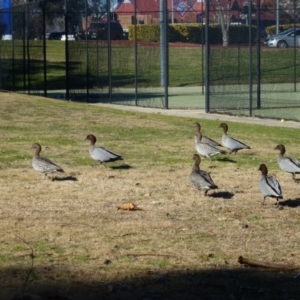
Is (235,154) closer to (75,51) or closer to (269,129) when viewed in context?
(269,129)

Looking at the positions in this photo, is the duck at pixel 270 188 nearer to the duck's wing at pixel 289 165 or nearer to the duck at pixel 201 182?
the duck at pixel 201 182

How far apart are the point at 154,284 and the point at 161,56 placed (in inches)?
740

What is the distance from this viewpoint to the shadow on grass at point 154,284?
22.0 ft

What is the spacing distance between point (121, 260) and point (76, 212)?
1.95m

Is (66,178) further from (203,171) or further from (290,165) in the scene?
(290,165)

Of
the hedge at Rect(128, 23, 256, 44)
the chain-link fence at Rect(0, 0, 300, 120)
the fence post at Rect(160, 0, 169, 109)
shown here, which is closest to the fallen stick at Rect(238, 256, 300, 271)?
the chain-link fence at Rect(0, 0, 300, 120)

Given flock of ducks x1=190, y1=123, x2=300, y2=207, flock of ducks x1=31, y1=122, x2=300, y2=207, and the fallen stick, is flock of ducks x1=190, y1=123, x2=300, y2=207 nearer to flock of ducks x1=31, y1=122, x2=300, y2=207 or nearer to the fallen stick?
flock of ducks x1=31, y1=122, x2=300, y2=207

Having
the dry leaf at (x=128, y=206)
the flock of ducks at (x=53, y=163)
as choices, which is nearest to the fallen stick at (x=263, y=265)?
the dry leaf at (x=128, y=206)

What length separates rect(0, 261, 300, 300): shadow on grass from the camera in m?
6.70

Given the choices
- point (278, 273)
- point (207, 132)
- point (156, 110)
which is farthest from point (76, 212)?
point (156, 110)

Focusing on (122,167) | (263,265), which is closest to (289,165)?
(122,167)

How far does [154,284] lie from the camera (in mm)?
7023

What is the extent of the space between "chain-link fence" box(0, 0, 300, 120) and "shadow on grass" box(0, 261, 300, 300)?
14.4 meters

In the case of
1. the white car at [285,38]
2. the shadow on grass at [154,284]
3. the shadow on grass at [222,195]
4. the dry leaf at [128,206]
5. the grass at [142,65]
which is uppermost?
the white car at [285,38]
